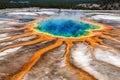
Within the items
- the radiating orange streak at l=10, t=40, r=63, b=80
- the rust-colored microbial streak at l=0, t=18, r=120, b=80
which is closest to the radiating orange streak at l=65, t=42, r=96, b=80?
the rust-colored microbial streak at l=0, t=18, r=120, b=80

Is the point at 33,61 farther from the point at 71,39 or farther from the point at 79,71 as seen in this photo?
the point at 71,39

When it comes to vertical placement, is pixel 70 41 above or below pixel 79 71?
above

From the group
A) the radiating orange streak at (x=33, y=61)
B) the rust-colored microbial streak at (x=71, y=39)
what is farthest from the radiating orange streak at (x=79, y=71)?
the radiating orange streak at (x=33, y=61)

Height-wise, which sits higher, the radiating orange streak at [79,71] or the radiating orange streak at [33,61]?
the radiating orange streak at [33,61]

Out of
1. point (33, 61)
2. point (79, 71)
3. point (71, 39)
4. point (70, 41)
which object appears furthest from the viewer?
point (71, 39)

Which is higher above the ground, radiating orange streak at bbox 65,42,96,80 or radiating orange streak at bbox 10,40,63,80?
radiating orange streak at bbox 10,40,63,80

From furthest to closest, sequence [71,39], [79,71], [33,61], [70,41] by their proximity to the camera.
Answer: [71,39]
[70,41]
[33,61]
[79,71]

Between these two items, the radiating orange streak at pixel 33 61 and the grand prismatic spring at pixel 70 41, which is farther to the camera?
the grand prismatic spring at pixel 70 41

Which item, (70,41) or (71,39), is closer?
(70,41)

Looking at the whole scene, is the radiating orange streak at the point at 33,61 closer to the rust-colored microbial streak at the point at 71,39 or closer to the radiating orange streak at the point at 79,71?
the rust-colored microbial streak at the point at 71,39

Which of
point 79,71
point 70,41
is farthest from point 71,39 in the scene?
point 79,71

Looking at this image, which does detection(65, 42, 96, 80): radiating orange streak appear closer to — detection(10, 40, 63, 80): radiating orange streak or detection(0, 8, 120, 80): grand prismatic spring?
detection(0, 8, 120, 80): grand prismatic spring

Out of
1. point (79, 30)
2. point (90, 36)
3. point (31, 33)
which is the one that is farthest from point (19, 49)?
point (79, 30)
